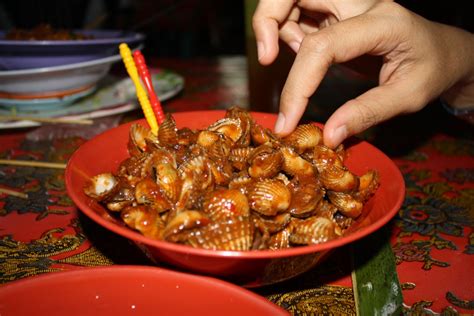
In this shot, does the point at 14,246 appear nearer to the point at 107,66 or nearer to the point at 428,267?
the point at 428,267

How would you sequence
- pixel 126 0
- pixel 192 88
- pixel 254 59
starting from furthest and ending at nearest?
1. pixel 126 0
2. pixel 192 88
3. pixel 254 59

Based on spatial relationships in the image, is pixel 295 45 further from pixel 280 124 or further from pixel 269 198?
pixel 269 198

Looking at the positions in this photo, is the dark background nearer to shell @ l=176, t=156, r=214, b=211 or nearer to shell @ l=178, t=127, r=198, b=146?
shell @ l=178, t=127, r=198, b=146

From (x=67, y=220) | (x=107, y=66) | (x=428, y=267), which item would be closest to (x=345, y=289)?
(x=428, y=267)

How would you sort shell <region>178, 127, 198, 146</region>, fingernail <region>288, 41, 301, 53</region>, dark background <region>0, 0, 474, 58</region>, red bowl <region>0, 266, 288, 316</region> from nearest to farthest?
red bowl <region>0, 266, 288, 316</region> < shell <region>178, 127, 198, 146</region> < fingernail <region>288, 41, 301, 53</region> < dark background <region>0, 0, 474, 58</region>

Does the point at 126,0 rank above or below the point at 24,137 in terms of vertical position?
below

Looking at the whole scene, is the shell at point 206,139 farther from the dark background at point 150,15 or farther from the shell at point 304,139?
the dark background at point 150,15

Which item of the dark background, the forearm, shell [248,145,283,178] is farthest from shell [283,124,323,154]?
the dark background
